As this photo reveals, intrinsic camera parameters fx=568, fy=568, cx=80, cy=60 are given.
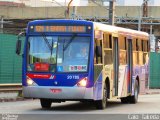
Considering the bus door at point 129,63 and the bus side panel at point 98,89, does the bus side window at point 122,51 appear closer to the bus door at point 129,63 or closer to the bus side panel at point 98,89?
the bus door at point 129,63

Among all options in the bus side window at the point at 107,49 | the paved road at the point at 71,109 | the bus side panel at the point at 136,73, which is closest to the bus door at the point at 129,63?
the bus side panel at the point at 136,73

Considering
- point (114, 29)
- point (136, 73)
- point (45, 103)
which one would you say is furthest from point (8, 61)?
point (45, 103)

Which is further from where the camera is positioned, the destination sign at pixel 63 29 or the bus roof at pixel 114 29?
the bus roof at pixel 114 29

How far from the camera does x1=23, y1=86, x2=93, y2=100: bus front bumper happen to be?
707 inches

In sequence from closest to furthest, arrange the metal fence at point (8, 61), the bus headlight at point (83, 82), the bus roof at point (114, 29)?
the bus headlight at point (83, 82)
the bus roof at point (114, 29)
the metal fence at point (8, 61)

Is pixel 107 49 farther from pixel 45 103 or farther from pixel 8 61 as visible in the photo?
pixel 8 61

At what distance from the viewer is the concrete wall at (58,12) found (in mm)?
66125

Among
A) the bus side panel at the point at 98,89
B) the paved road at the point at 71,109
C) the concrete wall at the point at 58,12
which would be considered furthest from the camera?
Result: the concrete wall at the point at 58,12

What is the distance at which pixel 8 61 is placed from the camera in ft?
97.5

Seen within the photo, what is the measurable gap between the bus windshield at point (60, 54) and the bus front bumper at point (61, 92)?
23.6 inches

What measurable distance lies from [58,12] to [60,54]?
51.2 metres

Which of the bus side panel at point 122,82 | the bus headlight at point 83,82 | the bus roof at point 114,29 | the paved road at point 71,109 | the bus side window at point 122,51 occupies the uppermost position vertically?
the bus roof at point 114,29

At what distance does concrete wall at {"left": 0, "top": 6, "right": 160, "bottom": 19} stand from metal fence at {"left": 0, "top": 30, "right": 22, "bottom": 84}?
120ft

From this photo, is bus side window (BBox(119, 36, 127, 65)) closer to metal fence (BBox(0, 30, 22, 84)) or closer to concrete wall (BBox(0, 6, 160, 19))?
metal fence (BBox(0, 30, 22, 84))
